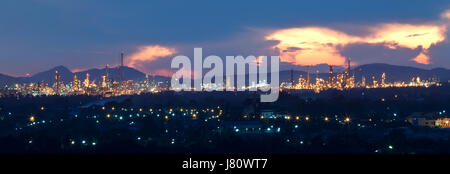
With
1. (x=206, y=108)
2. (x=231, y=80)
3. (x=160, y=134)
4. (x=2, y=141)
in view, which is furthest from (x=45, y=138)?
(x=231, y=80)

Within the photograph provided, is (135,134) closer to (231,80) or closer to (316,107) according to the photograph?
(316,107)

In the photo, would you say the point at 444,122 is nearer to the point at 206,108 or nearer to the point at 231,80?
the point at 206,108
